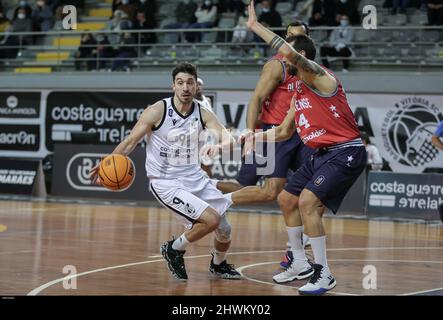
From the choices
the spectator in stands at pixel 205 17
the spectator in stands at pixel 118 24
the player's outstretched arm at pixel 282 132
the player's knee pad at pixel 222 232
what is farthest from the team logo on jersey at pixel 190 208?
the spectator in stands at pixel 118 24

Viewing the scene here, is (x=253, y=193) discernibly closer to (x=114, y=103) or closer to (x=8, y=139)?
(x=114, y=103)

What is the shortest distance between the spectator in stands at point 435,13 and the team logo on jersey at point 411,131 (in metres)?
2.07

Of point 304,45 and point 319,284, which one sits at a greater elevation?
point 304,45

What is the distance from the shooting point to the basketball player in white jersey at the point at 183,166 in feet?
29.0

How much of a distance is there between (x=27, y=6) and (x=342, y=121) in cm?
2024

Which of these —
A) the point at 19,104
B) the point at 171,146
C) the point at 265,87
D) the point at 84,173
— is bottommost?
the point at 84,173

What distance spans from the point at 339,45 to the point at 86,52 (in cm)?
756

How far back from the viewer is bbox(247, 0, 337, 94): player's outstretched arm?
775 centimetres

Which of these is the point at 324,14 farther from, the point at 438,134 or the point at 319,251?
the point at 319,251

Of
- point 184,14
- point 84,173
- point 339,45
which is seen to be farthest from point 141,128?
point 184,14

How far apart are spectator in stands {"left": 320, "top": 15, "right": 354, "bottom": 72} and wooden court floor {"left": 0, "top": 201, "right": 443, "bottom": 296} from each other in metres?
5.10

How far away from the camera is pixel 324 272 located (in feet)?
26.3

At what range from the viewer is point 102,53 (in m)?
24.2
